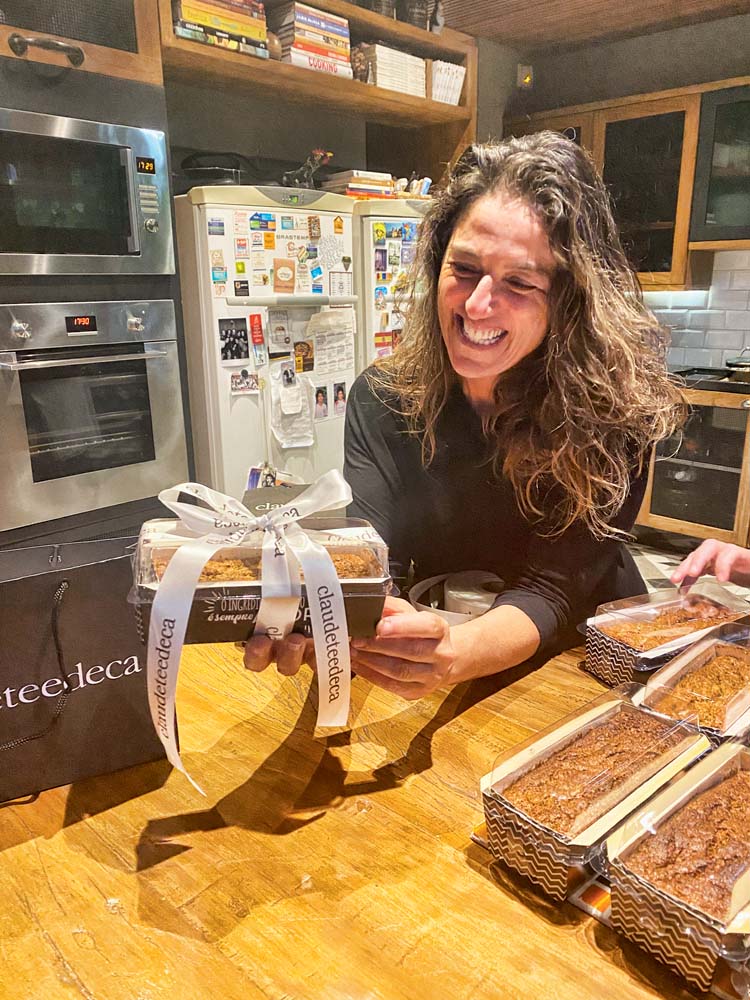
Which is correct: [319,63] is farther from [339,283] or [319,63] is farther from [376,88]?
[339,283]

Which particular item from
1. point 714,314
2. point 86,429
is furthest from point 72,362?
point 714,314

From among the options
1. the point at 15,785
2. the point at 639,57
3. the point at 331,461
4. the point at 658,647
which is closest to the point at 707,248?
the point at 639,57

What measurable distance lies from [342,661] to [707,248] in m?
3.55

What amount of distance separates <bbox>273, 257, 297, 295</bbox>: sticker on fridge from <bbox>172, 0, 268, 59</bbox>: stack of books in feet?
2.28

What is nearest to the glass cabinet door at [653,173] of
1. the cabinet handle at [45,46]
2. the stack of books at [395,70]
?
the stack of books at [395,70]

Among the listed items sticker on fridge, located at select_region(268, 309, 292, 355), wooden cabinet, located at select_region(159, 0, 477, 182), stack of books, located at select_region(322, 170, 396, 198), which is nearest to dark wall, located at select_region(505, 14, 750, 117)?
wooden cabinet, located at select_region(159, 0, 477, 182)

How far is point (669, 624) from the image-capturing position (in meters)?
1.03

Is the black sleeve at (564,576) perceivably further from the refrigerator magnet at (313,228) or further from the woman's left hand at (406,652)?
the refrigerator magnet at (313,228)

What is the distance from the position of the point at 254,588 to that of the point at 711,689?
56 centimetres

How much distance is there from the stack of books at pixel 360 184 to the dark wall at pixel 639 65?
1266 mm

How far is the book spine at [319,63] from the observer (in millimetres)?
2748

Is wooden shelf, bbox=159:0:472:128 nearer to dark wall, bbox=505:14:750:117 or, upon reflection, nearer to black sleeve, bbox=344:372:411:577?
dark wall, bbox=505:14:750:117

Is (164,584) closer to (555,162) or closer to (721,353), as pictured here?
(555,162)

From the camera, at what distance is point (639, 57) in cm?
378
